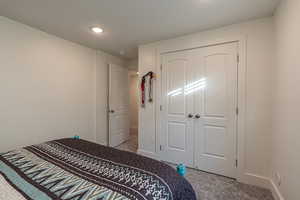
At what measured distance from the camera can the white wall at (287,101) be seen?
1.23m

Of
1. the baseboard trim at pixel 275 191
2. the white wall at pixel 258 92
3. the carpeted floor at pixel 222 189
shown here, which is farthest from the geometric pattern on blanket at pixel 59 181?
the white wall at pixel 258 92

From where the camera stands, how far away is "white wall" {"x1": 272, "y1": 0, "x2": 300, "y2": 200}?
1.23 meters

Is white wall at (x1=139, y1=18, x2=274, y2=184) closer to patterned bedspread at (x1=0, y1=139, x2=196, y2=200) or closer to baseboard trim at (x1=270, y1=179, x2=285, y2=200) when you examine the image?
baseboard trim at (x1=270, y1=179, x2=285, y2=200)

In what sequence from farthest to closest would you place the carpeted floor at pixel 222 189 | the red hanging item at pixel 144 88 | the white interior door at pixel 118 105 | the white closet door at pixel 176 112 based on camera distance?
the white interior door at pixel 118 105
the red hanging item at pixel 144 88
the white closet door at pixel 176 112
the carpeted floor at pixel 222 189

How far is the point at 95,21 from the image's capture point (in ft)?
6.56

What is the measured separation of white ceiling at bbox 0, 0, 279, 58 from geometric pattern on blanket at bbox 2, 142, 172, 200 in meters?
1.69

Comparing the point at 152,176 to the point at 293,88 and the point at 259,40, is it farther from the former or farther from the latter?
the point at 259,40

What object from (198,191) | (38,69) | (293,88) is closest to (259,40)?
(293,88)

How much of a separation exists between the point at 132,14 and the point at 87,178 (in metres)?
1.90

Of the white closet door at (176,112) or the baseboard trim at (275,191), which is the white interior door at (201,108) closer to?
the white closet door at (176,112)

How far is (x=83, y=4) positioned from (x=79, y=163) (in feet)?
5.71

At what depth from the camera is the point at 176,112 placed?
2.57 meters

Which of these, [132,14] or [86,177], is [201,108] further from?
[86,177]

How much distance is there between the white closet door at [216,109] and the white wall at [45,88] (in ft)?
7.13
